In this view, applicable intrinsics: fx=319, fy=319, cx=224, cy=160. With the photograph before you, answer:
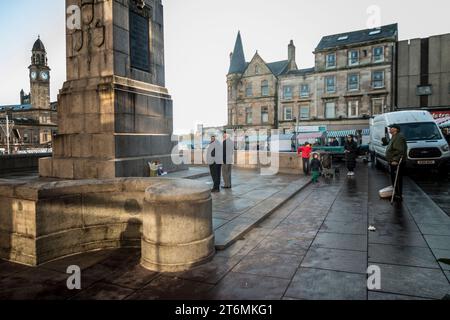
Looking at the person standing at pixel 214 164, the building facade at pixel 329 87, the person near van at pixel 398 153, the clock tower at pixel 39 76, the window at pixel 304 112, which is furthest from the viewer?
the clock tower at pixel 39 76

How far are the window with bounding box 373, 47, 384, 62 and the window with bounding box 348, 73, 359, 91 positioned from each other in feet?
9.62

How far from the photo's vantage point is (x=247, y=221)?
6.29 meters

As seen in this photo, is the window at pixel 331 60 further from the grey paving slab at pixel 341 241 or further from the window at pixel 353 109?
the grey paving slab at pixel 341 241

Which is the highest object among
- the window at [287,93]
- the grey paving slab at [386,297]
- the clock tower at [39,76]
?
the clock tower at [39,76]

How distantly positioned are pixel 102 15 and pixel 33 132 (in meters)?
102

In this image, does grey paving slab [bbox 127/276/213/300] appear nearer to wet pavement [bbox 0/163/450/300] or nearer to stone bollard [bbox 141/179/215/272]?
wet pavement [bbox 0/163/450/300]

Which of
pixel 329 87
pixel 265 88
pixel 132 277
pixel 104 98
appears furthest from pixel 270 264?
pixel 265 88

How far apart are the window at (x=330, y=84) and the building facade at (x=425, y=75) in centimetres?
774

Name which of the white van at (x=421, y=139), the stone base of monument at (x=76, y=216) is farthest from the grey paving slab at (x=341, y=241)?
the white van at (x=421, y=139)

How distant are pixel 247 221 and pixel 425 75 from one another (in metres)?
40.2

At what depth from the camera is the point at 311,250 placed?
191 inches

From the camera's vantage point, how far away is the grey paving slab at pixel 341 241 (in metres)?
4.96
